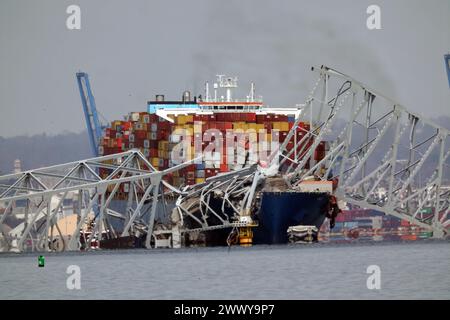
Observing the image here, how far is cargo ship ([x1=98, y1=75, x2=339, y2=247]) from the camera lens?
130 m

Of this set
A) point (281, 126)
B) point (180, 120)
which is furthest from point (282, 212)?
point (180, 120)

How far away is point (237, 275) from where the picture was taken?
87875 millimetres

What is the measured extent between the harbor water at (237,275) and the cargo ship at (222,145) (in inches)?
304

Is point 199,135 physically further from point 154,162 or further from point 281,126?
point 154,162

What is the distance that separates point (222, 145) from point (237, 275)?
67.3 metres

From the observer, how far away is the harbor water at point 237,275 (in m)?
75.4

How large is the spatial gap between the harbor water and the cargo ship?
772cm

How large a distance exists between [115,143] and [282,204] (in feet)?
162

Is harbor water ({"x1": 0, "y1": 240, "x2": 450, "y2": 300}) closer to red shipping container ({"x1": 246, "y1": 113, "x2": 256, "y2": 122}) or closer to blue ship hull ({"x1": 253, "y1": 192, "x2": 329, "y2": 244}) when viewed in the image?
blue ship hull ({"x1": 253, "y1": 192, "x2": 329, "y2": 244})

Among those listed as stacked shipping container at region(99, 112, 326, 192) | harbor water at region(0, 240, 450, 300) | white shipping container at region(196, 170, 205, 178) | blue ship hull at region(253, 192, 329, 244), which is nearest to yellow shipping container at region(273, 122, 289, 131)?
stacked shipping container at region(99, 112, 326, 192)

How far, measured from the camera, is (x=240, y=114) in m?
160

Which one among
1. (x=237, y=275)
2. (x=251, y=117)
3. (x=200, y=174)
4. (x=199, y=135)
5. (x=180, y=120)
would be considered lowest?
(x=237, y=275)
